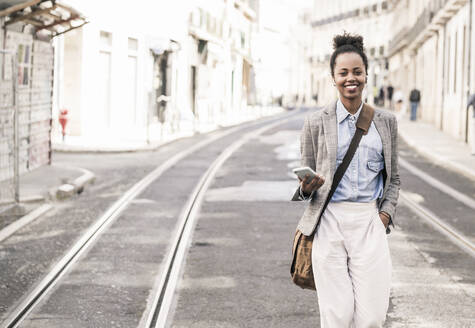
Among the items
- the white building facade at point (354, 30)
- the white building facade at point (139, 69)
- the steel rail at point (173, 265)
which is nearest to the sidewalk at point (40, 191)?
the steel rail at point (173, 265)

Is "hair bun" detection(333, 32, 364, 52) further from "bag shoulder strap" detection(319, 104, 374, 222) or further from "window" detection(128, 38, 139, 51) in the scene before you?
"window" detection(128, 38, 139, 51)

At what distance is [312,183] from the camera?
13.5ft

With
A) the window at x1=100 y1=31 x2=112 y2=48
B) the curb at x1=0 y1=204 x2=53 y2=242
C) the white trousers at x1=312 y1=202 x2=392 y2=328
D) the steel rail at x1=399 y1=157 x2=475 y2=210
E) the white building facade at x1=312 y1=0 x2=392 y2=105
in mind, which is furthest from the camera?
the white building facade at x1=312 y1=0 x2=392 y2=105

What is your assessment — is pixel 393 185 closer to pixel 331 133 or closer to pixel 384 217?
pixel 384 217

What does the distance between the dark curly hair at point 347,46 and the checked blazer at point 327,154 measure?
0.21 m

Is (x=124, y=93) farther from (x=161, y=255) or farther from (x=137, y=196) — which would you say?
(x=161, y=255)

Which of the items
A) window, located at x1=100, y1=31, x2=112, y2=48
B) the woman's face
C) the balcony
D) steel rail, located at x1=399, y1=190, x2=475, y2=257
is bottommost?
steel rail, located at x1=399, y1=190, x2=475, y2=257

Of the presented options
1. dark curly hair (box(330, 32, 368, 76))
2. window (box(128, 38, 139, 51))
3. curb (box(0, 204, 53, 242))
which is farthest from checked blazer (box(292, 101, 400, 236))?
window (box(128, 38, 139, 51))

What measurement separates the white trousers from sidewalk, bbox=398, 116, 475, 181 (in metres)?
13.5

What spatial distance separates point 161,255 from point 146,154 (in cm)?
1349

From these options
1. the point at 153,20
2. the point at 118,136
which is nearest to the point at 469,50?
the point at 118,136

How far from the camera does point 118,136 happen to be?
1149 inches

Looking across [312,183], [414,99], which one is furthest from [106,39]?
[312,183]

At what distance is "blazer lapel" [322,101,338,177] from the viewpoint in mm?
4250
